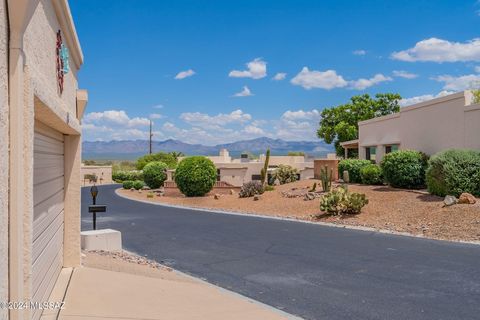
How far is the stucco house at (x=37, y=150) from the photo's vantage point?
3896 mm

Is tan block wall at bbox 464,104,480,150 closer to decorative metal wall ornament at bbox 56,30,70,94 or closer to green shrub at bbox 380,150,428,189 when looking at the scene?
green shrub at bbox 380,150,428,189

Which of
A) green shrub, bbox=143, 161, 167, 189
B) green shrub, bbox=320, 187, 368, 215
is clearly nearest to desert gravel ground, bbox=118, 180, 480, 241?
green shrub, bbox=320, 187, 368, 215

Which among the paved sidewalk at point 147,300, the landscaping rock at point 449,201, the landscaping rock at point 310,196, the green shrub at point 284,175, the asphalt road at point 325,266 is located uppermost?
the green shrub at point 284,175

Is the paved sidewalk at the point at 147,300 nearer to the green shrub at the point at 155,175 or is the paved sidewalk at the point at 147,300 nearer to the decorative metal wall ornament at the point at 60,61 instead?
the decorative metal wall ornament at the point at 60,61

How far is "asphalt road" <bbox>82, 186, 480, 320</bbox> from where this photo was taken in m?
7.70

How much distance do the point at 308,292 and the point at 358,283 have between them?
1.23 m

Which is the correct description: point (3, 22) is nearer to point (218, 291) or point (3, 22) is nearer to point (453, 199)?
point (218, 291)

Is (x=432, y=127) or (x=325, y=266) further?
(x=432, y=127)

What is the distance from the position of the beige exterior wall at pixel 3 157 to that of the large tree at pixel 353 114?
5153cm

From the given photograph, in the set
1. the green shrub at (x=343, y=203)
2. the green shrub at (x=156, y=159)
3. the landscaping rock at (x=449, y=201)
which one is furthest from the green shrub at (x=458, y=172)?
the green shrub at (x=156, y=159)

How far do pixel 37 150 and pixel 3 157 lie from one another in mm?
2506

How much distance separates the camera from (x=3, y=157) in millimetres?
3738

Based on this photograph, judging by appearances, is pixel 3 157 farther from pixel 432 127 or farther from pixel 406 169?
pixel 432 127

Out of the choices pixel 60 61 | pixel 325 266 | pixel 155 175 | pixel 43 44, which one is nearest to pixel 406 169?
pixel 325 266
